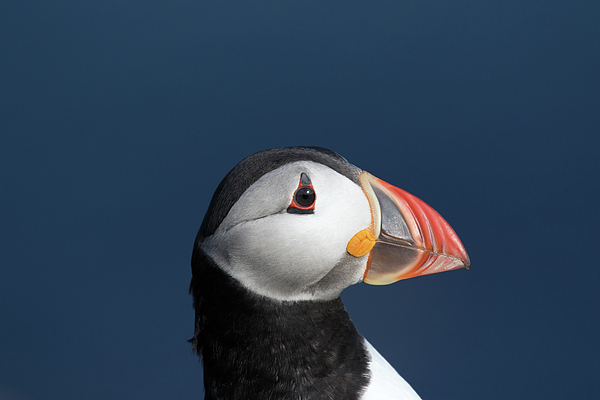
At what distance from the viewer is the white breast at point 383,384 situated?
1.55 metres

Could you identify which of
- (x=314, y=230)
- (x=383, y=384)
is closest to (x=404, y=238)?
(x=314, y=230)

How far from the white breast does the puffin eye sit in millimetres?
537

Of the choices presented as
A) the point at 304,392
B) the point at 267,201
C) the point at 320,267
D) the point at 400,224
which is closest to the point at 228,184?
the point at 267,201

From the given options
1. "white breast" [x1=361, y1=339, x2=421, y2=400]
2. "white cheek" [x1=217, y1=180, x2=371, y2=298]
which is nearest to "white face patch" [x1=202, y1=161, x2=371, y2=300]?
"white cheek" [x1=217, y1=180, x2=371, y2=298]

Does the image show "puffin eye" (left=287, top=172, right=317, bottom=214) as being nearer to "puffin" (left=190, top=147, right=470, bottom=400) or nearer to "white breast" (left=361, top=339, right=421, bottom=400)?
"puffin" (left=190, top=147, right=470, bottom=400)

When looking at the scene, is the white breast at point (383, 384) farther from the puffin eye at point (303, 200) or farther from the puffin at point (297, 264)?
the puffin eye at point (303, 200)

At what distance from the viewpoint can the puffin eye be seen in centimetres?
133

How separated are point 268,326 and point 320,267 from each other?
213 mm

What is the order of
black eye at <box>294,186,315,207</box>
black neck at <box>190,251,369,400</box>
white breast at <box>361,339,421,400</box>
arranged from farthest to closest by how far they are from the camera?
1. white breast at <box>361,339,421,400</box>
2. black neck at <box>190,251,369,400</box>
3. black eye at <box>294,186,315,207</box>

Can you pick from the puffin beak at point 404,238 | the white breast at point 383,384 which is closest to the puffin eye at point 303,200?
the puffin beak at point 404,238

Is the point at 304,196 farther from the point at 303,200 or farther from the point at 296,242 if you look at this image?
the point at 296,242

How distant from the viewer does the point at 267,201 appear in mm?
1351

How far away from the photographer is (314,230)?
1.34 metres

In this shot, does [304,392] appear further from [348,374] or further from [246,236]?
[246,236]
